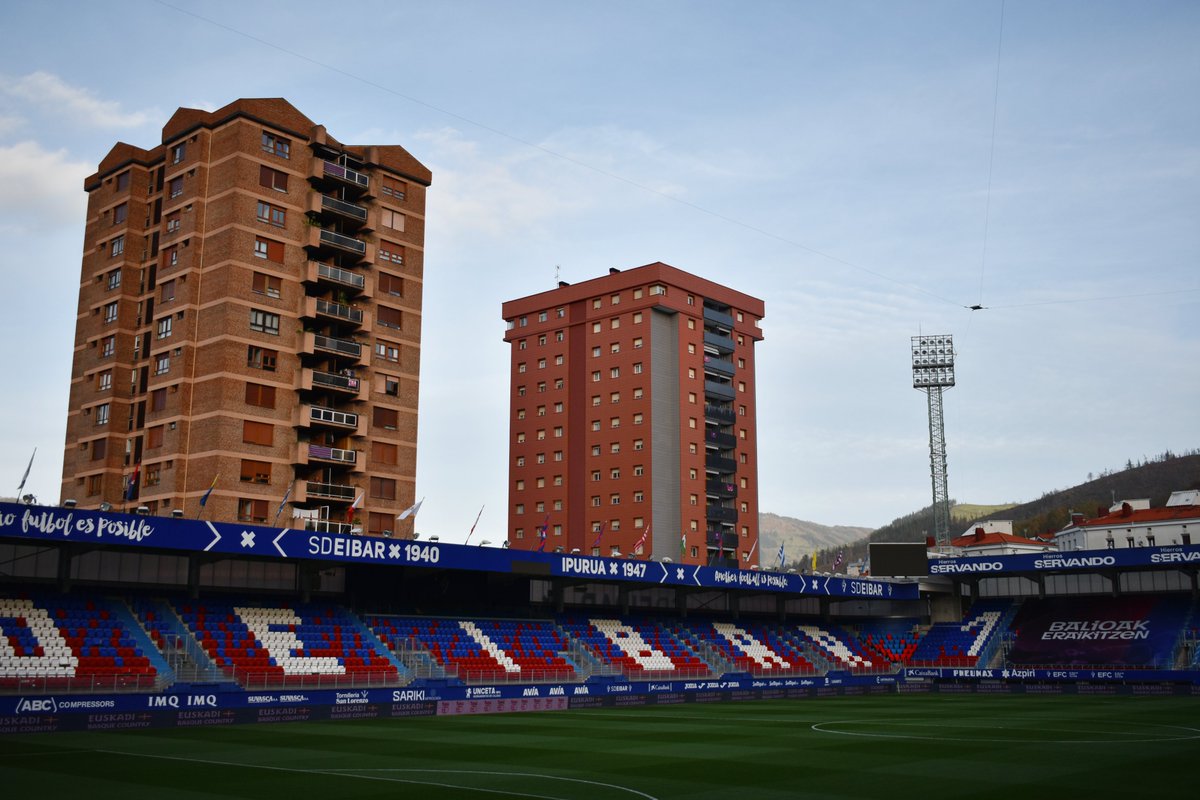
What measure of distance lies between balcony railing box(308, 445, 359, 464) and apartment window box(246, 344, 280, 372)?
19.0ft

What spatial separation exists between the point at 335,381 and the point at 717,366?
149 ft

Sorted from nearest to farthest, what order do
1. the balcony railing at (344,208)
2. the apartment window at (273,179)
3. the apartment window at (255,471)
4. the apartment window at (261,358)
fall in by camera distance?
the apartment window at (255,471) → the apartment window at (261,358) → the apartment window at (273,179) → the balcony railing at (344,208)

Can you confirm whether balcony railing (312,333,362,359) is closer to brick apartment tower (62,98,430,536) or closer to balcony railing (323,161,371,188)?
brick apartment tower (62,98,430,536)

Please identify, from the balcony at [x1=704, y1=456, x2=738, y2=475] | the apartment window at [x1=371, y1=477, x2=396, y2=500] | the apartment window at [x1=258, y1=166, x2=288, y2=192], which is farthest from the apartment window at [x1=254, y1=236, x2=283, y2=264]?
the balcony at [x1=704, y1=456, x2=738, y2=475]

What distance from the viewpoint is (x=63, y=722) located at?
126 feet

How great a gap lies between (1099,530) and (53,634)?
12565 cm

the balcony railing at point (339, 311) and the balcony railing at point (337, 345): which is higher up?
the balcony railing at point (339, 311)

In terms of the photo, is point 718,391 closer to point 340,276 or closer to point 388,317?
point 388,317

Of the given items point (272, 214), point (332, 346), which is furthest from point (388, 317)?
point (272, 214)

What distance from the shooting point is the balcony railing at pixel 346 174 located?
237 ft

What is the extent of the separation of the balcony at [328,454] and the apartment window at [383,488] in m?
2.78

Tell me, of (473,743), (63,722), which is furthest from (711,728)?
(63,722)

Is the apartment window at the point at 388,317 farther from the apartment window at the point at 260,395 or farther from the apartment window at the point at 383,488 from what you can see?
the apartment window at the point at 383,488

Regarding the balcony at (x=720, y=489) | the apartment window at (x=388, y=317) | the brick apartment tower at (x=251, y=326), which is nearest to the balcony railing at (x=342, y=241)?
the brick apartment tower at (x=251, y=326)
